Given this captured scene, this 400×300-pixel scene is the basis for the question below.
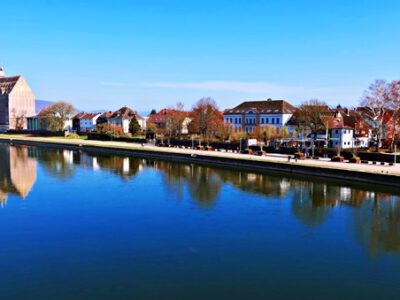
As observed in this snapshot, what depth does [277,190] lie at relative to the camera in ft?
108

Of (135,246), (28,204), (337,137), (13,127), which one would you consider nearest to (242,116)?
(337,137)

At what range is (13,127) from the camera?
5123 inches

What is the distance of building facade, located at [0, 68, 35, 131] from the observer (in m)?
130

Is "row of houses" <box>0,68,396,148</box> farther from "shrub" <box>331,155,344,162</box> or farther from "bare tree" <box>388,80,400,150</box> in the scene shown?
"shrub" <box>331,155,344,162</box>

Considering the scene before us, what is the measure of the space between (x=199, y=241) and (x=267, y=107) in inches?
2536

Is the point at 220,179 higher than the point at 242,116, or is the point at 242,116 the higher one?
the point at 242,116

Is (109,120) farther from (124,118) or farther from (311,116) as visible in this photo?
(311,116)

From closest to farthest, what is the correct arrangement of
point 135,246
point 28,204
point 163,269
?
1. point 163,269
2. point 135,246
3. point 28,204

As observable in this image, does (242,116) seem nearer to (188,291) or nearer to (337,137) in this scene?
(337,137)

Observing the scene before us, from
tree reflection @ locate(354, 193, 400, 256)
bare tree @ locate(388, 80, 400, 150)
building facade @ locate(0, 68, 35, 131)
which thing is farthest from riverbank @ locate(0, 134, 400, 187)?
building facade @ locate(0, 68, 35, 131)

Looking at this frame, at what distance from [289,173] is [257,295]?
28352mm

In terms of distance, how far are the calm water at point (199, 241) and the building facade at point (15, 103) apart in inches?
4152

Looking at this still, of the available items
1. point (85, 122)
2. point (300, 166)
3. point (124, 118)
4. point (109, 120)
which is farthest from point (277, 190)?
point (85, 122)

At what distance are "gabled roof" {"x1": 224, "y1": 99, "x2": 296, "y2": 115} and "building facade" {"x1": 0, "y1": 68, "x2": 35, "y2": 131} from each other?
3039 inches
